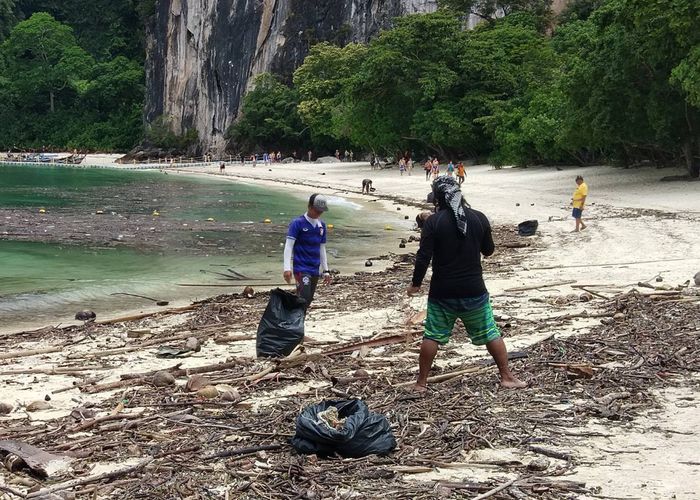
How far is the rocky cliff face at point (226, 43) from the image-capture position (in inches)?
2790

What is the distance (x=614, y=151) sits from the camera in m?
34.5

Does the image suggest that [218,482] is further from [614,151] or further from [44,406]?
[614,151]

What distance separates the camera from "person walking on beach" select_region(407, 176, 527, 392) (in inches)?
250

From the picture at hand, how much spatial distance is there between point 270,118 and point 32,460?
67.5 metres

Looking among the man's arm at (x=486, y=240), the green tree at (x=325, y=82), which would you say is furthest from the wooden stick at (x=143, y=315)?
the green tree at (x=325, y=82)

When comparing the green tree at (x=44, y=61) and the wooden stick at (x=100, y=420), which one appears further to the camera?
the green tree at (x=44, y=61)

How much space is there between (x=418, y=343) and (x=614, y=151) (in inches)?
1117

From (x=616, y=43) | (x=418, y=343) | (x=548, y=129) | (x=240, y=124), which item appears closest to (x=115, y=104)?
(x=240, y=124)

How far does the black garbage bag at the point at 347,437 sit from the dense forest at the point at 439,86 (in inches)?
821

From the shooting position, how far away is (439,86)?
1852 inches

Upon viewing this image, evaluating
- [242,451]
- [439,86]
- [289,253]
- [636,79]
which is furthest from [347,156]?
[242,451]

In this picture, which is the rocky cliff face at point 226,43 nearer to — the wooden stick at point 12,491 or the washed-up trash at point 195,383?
the washed-up trash at point 195,383

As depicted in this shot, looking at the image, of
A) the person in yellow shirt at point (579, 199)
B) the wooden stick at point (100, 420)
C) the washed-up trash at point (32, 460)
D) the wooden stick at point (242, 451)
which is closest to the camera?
the washed-up trash at point (32, 460)

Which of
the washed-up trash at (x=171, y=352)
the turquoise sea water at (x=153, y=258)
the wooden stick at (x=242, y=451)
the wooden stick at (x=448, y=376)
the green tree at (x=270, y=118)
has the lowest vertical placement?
the turquoise sea water at (x=153, y=258)
